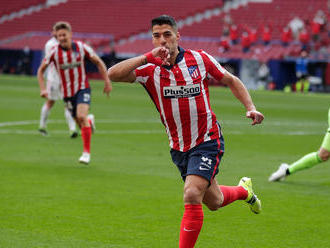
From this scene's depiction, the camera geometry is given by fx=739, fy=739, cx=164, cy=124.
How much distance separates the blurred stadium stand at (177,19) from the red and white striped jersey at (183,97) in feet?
103

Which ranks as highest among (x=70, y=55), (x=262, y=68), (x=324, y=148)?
(x=70, y=55)

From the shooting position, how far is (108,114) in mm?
21594

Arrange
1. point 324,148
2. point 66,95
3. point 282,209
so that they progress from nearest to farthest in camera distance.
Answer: point 282,209
point 324,148
point 66,95

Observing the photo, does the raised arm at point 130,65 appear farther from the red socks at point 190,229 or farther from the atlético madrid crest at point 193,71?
the red socks at point 190,229

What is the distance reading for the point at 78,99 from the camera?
12.1m

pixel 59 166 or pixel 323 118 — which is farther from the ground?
pixel 59 166

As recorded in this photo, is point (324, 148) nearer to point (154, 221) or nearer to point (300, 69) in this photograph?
point (154, 221)

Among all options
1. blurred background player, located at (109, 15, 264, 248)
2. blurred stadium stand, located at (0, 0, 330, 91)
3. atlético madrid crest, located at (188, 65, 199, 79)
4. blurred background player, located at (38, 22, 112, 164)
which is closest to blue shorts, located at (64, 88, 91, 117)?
blurred background player, located at (38, 22, 112, 164)

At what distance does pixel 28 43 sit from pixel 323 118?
32160mm

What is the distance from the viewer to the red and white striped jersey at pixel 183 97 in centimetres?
613

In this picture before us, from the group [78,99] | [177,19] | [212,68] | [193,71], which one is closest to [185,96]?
[193,71]

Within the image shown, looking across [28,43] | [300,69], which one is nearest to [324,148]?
[300,69]

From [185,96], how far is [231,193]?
125cm

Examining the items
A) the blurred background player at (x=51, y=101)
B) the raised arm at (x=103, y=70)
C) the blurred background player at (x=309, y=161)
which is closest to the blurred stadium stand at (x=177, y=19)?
the blurred background player at (x=51, y=101)
